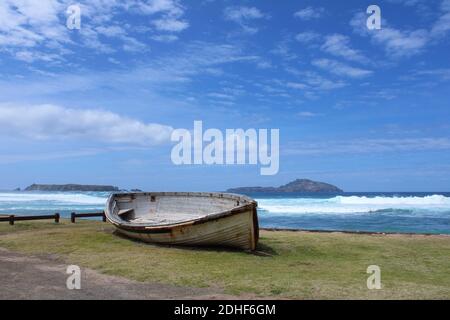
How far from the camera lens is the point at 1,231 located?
55.8 ft

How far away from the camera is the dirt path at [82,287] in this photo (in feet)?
25.5

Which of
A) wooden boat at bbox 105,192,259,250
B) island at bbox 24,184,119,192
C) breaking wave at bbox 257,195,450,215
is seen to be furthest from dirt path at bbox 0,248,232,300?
island at bbox 24,184,119,192

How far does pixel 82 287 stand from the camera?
8336mm

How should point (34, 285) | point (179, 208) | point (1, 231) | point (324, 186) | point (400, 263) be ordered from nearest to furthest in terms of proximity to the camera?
point (34, 285), point (400, 263), point (1, 231), point (179, 208), point (324, 186)

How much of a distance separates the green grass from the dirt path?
48 cm

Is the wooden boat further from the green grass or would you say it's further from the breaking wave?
the breaking wave

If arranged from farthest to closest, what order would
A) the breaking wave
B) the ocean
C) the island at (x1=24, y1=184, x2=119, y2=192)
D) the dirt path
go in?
the island at (x1=24, y1=184, x2=119, y2=192) < the breaking wave < the ocean < the dirt path

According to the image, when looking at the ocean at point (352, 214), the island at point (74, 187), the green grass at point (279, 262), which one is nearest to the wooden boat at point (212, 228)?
the green grass at point (279, 262)

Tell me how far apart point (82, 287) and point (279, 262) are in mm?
5408

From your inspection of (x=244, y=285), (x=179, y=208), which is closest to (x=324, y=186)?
(x=179, y=208)

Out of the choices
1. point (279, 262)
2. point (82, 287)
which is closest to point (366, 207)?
point (279, 262)

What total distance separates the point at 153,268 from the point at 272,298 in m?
3.57

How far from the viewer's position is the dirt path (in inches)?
306
